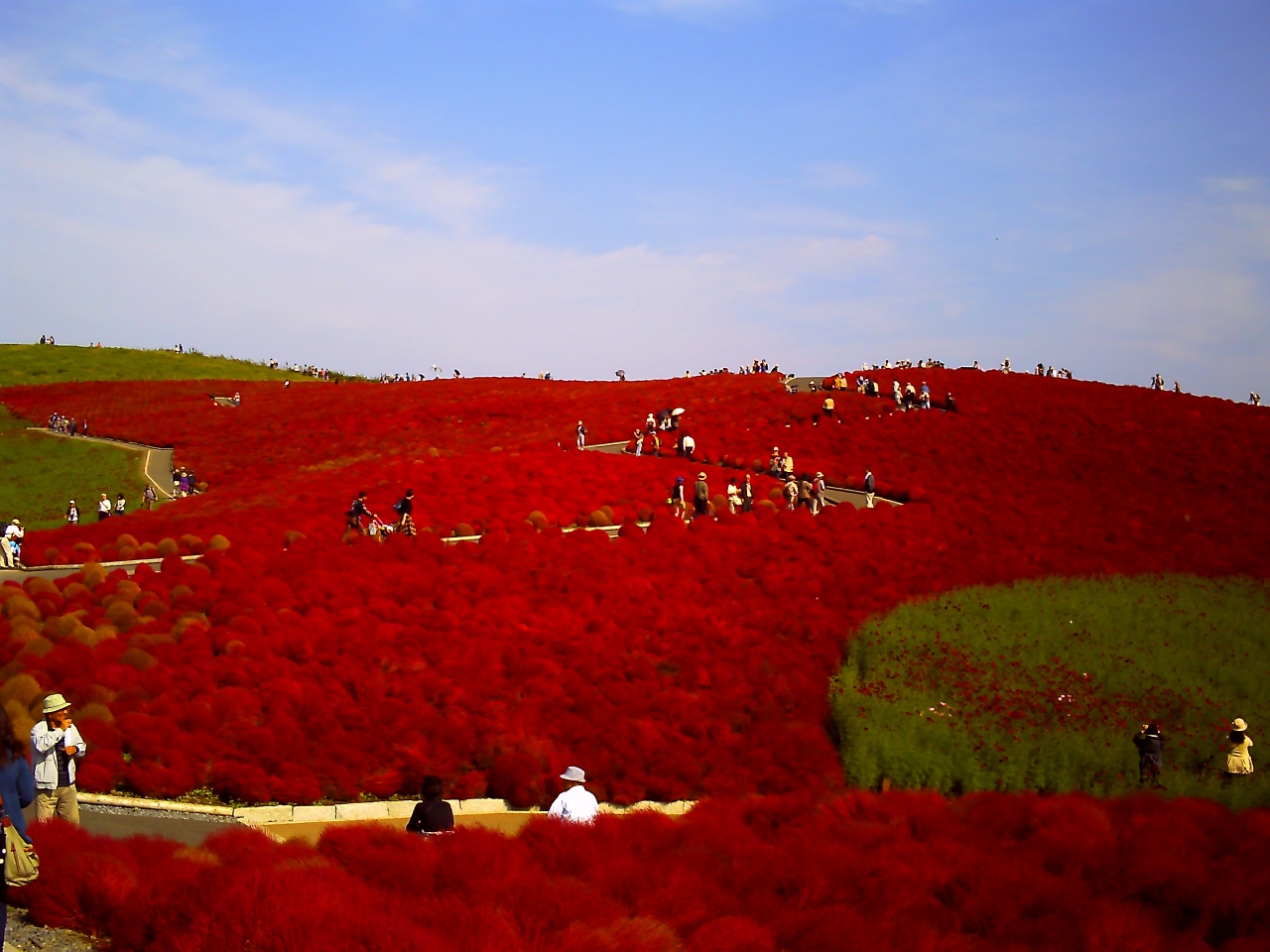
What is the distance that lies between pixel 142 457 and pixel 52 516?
912cm

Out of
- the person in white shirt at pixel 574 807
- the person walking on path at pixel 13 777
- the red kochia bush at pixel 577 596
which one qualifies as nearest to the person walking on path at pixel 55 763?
the person walking on path at pixel 13 777

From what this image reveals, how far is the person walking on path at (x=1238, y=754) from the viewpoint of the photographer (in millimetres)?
16656

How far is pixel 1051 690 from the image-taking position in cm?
1959

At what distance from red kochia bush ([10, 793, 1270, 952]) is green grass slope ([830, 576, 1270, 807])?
18.0 ft

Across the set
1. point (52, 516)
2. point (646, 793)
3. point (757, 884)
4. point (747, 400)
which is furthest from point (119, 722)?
point (747, 400)

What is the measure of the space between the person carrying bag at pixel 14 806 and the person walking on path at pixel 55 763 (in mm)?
2509

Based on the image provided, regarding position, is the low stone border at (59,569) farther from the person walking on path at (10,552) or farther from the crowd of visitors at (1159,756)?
the crowd of visitors at (1159,756)

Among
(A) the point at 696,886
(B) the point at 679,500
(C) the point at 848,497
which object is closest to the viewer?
(A) the point at 696,886

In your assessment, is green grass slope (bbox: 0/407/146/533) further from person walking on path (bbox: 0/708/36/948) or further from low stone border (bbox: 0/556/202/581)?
person walking on path (bbox: 0/708/36/948)

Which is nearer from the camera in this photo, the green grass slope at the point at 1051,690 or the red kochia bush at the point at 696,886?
the red kochia bush at the point at 696,886

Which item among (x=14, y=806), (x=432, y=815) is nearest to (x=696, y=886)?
(x=432, y=815)

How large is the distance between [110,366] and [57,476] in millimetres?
46086

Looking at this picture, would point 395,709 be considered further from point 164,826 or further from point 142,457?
point 142,457

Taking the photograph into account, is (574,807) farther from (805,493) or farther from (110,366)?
(110,366)
